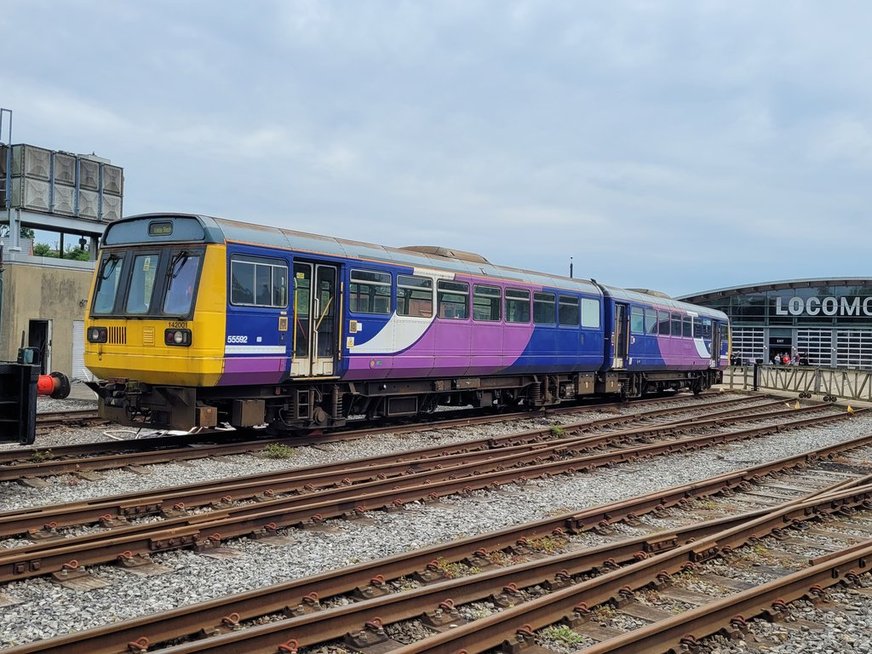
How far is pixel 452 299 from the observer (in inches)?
616

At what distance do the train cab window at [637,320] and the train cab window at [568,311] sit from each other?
3.00m

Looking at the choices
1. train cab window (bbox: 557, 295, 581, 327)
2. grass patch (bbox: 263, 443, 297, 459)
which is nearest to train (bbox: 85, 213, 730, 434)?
grass patch (bbox: 263, 443, 297, 459)

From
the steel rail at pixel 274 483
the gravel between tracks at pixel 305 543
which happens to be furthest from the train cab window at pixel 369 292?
the steel rail at pixel 274 483

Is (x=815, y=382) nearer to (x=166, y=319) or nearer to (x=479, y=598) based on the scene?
(x=166, y=319)

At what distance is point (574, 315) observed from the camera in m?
19.6

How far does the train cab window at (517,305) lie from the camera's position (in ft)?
56.5

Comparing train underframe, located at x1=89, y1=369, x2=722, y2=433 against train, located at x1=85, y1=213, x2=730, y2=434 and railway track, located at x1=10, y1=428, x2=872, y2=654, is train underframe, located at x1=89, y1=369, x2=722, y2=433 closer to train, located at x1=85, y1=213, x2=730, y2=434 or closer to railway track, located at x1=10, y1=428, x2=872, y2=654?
train, located at x1=85, y1=213, x2=730, y2=434

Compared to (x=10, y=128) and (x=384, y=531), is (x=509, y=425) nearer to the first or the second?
(x=384, y=531)

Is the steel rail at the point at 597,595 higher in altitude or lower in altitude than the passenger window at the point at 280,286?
lower

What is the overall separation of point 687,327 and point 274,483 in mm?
19525

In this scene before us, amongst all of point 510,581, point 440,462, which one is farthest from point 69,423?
point 510,581

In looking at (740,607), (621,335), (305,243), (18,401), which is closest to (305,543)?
(740,607)

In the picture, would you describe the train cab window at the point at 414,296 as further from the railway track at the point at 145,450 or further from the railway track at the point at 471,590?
the railway track at the point at 471,590

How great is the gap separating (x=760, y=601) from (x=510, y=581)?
5.62 ft
